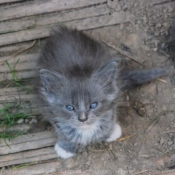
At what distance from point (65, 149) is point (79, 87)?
0.73 meters

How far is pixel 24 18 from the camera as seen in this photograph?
403 cm

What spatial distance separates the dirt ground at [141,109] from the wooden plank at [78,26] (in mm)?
49

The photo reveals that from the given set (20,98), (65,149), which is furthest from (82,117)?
(20,98)

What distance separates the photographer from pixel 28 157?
142 inches

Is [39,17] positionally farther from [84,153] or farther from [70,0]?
[84,153]

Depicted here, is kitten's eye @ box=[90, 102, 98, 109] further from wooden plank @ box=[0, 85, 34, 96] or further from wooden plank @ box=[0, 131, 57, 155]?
wooden plank @ box=[0, 85, 34, 96]

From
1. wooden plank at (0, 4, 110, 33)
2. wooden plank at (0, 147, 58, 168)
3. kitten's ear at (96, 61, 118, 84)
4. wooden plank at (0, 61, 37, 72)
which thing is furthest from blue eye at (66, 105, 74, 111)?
wooden plank at (0, 4, 110, 33)

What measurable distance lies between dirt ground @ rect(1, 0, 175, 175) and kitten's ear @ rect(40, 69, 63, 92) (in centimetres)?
70

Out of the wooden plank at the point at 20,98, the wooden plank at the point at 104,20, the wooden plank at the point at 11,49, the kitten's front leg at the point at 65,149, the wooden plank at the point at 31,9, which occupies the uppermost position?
the wooden plank at the point at 31,9

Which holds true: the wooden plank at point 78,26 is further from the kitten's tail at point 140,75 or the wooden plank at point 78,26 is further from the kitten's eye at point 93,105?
the kitten's eye at point 93,105

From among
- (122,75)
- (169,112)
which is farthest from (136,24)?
(169,112)

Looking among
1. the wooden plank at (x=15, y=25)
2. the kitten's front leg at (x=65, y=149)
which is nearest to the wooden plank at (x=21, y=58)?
the wooden plank at (x=15, y=25)

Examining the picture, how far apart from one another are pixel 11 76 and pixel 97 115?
1133mm

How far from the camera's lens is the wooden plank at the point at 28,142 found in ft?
11.9
